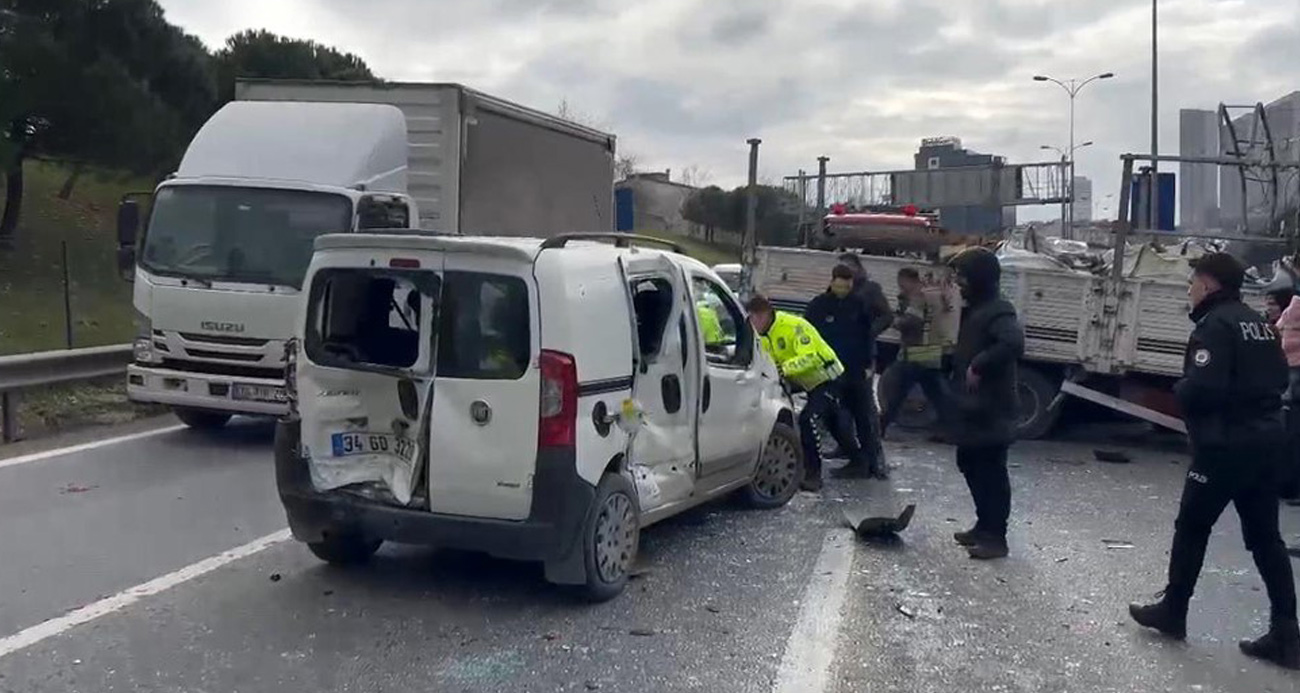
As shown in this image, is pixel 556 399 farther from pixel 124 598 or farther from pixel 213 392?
pixel 213 392

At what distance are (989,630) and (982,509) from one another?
1.79 m

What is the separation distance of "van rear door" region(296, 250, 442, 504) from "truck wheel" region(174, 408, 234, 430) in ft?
17.8

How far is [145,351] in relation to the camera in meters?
11.6

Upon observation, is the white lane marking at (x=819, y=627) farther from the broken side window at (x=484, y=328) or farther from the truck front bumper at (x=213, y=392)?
the truck front bumper at (x=213, y=392)

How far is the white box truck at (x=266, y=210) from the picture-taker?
11.4 meters

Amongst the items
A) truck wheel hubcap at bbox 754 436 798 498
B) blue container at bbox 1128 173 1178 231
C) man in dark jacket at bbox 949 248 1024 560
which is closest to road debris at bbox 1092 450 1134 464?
blue container at bbox 1128 173 1178 231

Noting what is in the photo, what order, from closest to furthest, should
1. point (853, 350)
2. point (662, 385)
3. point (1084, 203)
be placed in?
1. point (662, 385)
2. point (853, 350)
3. point (1084, 203)

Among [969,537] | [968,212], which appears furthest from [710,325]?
[968,212]

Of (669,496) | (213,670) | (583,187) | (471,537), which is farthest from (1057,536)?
(583,187)

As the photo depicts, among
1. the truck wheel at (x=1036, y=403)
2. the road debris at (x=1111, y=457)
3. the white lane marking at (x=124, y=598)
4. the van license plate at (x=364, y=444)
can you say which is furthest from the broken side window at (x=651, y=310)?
the truck wheel at (x=1036, y=403)

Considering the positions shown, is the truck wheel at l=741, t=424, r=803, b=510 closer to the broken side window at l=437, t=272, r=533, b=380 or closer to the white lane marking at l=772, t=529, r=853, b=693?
the white lane marking at l=772, t=529, r=853, b=693

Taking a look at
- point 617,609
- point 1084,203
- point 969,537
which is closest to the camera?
point 617,609

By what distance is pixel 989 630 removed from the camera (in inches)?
265

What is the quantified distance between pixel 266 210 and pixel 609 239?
4769 millimetres
